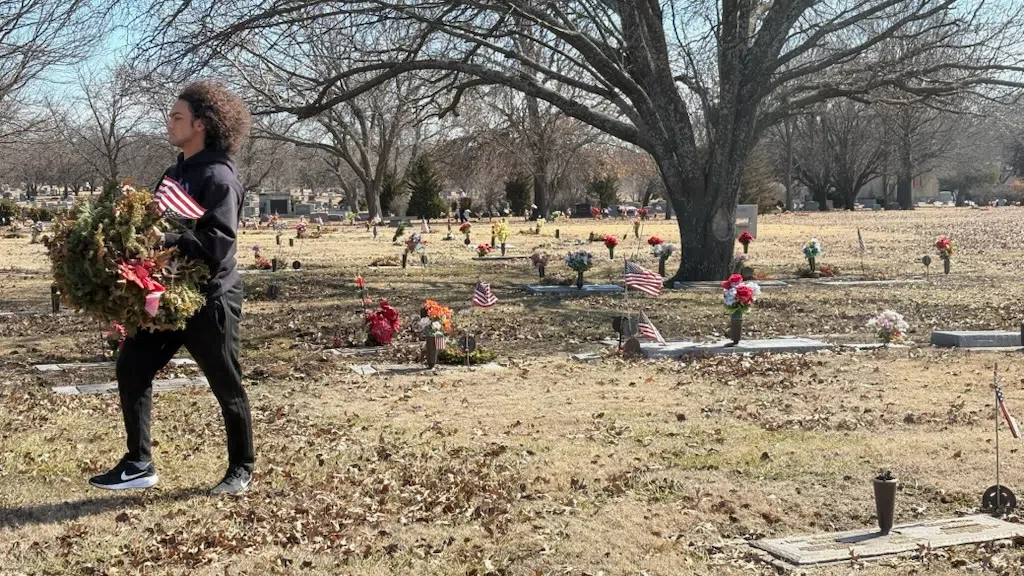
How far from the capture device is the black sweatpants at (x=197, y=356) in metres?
5.89

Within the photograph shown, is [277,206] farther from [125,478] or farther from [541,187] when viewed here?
[125,478]

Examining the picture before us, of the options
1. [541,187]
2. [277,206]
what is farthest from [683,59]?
[277,206]

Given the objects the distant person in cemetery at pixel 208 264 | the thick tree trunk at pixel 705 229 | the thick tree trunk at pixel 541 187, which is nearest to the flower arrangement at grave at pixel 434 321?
the distant person in cemetery at pixel 208 264

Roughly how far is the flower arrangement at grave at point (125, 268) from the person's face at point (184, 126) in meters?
0.39

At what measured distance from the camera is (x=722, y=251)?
65.5 ft

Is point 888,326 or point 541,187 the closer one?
point 888,326

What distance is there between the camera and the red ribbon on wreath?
5.48m

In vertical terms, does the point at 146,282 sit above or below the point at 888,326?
above

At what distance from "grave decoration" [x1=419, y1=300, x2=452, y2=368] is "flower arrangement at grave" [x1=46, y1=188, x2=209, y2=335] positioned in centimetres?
559

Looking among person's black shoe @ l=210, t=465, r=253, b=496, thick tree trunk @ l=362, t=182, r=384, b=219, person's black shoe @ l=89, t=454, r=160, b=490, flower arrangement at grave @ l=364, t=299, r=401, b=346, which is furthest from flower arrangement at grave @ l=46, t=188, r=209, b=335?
thick tree trunk @ l=362, t=182, r=384, b=219

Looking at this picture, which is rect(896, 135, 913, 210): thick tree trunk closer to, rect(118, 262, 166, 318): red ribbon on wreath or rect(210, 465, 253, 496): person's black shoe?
rect(210, 465, 253, 496): person's black shoe

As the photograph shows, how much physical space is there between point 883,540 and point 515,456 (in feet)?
8.26

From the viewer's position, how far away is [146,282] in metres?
5.52

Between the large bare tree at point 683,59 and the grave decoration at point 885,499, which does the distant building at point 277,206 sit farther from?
the grave decoration at point 885,499
